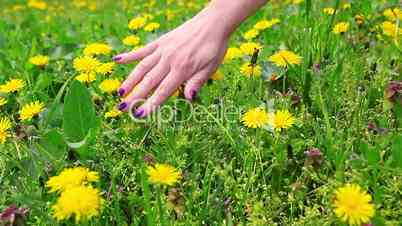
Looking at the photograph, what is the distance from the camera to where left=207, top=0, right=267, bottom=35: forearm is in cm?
144

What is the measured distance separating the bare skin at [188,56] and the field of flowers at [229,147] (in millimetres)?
73

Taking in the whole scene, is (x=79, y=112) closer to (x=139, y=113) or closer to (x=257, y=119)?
(x=139, y=113)

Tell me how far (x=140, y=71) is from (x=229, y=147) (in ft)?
0.99

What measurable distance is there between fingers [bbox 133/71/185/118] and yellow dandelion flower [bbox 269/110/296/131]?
0.27 metres

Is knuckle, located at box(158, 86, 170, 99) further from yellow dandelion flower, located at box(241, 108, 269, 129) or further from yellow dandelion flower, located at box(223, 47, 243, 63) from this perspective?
yellow dandelion flower, located at box(223, 47, 243, 63)

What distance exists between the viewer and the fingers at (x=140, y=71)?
1476mm

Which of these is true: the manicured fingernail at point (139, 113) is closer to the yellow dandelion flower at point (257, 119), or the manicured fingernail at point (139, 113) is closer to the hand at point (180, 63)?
the hand at point (180, 63)

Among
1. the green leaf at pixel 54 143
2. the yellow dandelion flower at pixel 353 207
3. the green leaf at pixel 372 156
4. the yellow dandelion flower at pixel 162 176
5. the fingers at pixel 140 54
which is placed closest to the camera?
the yellow dandelion flower at pixel 353 207

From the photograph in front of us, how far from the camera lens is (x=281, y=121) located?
1290 mm

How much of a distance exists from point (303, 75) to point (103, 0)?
4932 mm

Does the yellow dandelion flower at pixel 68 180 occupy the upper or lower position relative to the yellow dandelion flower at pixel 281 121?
upper

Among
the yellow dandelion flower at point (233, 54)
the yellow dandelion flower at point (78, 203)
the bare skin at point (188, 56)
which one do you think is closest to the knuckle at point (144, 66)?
the bare skin at point (188, 56)

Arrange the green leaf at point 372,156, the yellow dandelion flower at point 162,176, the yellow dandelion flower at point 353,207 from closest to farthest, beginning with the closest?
the yellow dandelion flower at point 353,207, the yellow dandelion flower at point 162,176, the green leaf at point 372,156

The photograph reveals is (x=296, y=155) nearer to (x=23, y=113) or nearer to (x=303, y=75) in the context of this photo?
(x=303, y=75)
